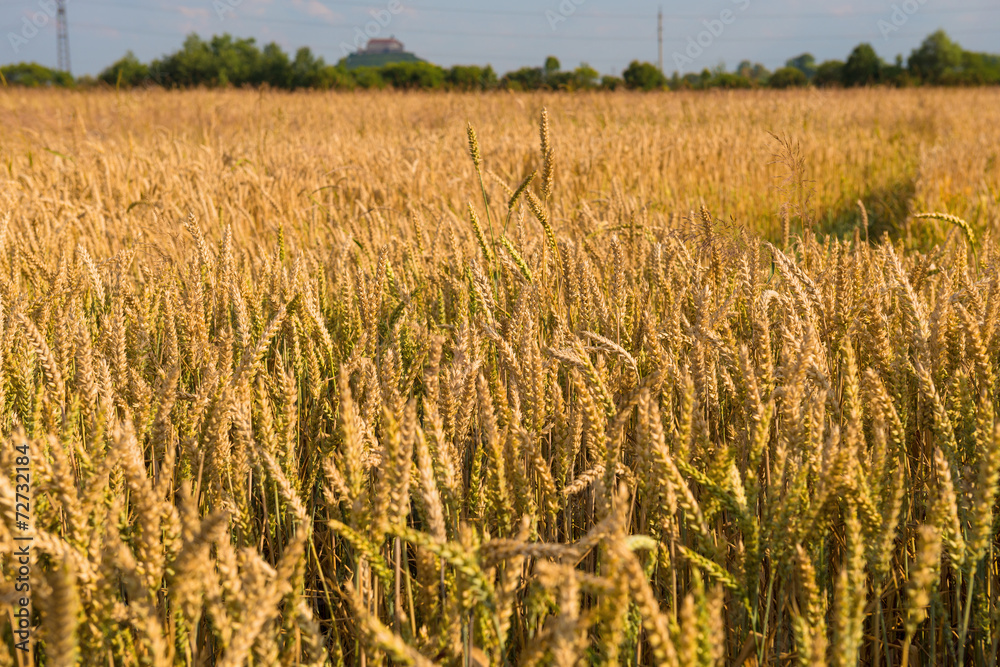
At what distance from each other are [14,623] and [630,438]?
3.42 feet

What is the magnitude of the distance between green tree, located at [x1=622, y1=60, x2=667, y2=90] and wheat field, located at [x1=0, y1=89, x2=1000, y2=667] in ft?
68.9

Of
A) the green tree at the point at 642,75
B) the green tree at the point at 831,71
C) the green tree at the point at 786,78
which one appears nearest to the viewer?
the green tree at the point at 642,75

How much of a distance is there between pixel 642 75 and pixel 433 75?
6853 mm

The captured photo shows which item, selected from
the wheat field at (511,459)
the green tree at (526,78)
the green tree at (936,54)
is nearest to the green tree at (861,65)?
the green tree at (936,54)

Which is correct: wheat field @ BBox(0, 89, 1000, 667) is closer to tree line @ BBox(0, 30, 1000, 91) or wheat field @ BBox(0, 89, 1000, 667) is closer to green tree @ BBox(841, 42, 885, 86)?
tree line @ BBox(0, 30, 1000, 91)

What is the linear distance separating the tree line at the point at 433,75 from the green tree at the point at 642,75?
3 centimetres

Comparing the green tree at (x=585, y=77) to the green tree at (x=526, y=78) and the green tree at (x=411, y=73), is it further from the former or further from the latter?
the green tree at (x=411, y=73)

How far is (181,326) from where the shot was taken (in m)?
1.61

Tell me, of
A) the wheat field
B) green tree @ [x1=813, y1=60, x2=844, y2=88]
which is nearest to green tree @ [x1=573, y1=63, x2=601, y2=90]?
the wheat field

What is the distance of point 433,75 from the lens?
20.6 metres

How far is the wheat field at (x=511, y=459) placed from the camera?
0.68 m

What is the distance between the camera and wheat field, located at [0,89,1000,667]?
0.68m

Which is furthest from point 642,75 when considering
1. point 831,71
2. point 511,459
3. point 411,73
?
point 511,459

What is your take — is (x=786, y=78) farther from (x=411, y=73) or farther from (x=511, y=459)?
(x=511, y=459)
